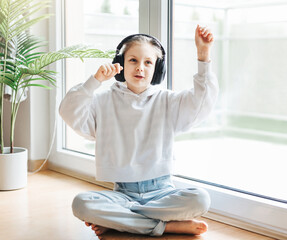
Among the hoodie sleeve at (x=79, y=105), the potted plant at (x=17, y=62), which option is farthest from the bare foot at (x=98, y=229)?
the potted plant at (x=17, y=62)

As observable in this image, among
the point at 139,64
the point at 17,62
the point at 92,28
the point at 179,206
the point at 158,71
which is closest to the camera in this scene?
the point at 179,206

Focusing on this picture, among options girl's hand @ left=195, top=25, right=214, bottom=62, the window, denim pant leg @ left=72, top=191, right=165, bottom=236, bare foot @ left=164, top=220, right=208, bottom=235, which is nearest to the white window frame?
the window

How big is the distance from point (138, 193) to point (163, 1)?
85 centimetres

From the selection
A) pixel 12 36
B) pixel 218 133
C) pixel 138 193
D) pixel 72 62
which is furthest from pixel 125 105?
pixel 72 62

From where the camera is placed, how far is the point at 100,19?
8.28 feet

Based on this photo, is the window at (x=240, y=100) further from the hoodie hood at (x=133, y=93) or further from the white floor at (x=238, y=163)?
the hoodie hood at (x=133, y=93)

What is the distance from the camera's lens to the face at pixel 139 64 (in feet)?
5.63

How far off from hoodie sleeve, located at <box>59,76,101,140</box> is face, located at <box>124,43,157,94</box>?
0.15 metres

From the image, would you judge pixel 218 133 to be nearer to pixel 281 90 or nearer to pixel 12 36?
pixel 281 90

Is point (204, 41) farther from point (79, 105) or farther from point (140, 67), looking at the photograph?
point (79, 105)

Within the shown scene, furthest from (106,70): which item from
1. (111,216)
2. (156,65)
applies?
(111,216)

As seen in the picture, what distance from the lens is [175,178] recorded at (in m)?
2.06

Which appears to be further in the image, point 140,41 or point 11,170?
point 11,170

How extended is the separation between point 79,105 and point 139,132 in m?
0.25
